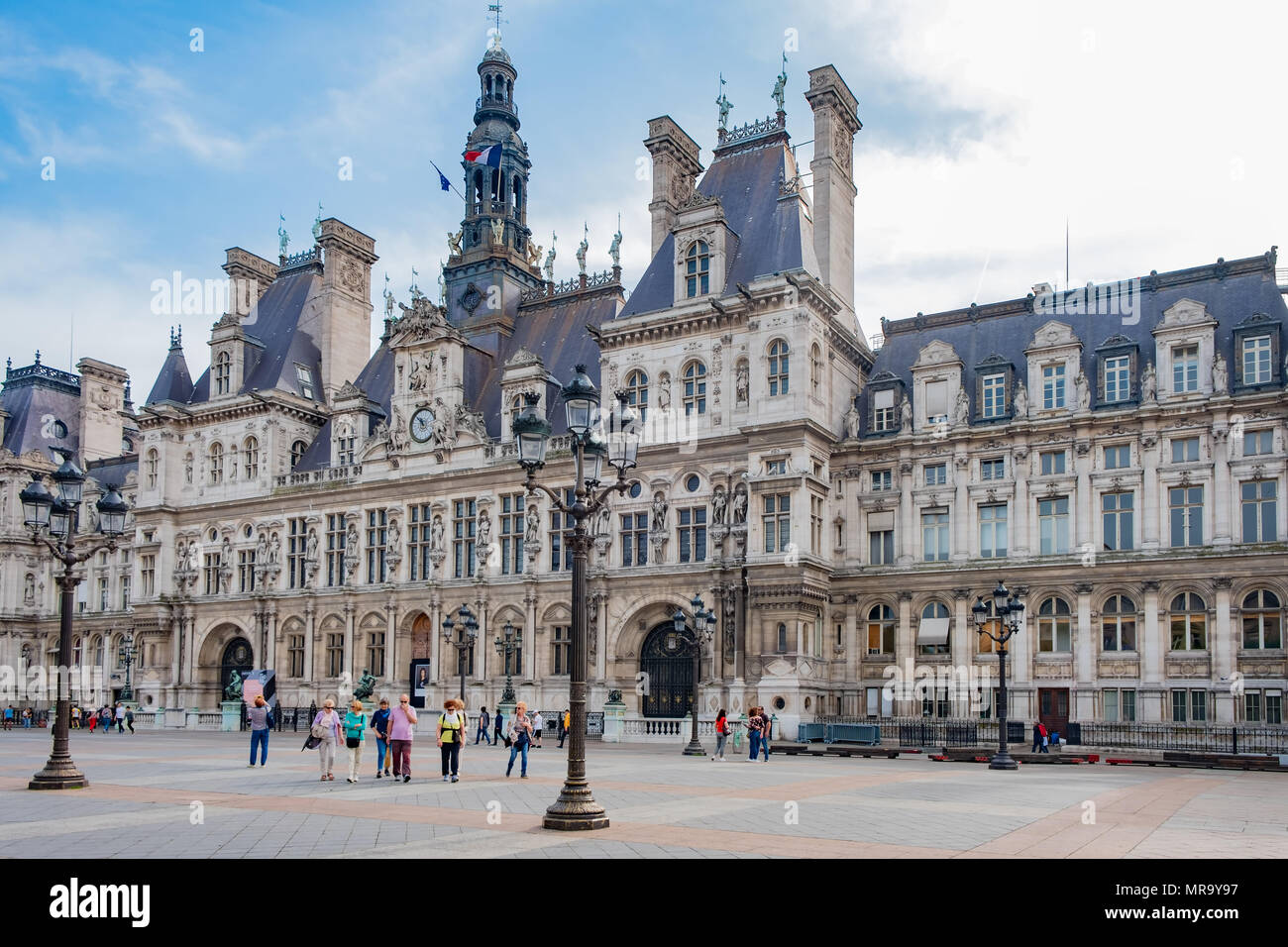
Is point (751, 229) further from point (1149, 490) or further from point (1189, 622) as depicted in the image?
point (1189, 622)

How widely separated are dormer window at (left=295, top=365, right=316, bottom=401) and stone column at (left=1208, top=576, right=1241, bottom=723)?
46.1m

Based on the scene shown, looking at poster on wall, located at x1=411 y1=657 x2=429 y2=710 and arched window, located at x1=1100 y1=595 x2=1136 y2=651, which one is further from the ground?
A: arched window, located at x1=1100 y1=595 x2=1136 y2=651

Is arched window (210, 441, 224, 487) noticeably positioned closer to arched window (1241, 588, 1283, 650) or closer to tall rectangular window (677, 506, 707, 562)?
tall rectangular window (677, 506, 707, 562)

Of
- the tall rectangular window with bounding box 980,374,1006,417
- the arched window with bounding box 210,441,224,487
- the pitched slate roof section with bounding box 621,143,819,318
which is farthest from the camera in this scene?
the arched window with bounding box 210,441,224,487

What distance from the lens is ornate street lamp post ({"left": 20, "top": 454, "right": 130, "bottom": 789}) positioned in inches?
864

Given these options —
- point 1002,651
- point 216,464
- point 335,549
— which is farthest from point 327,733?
point 216,464

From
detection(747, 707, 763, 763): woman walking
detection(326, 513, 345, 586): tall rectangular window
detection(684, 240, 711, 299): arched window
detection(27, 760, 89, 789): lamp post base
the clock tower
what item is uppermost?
the clock tower

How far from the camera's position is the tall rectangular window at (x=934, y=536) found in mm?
46969

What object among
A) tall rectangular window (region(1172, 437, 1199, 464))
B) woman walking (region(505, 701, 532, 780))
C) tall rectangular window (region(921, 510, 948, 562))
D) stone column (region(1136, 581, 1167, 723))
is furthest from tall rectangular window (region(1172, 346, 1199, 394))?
woman walking (region(505, 701, 532, 780))

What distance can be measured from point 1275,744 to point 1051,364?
1590cm

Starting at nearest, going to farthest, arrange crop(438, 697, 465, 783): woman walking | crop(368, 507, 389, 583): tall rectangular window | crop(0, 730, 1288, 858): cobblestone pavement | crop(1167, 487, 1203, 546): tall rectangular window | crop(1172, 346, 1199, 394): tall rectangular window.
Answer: crop(0, 730, 1288, 858): cobblestone pavement, crop(438, 697, 465, 783): woman walking, crop(1167, 487, 1203, 546): tall rectangular window, crop(1172, 346, 1199, 394): tall rectangular window, crop(368, 507, 389, 583): tall rectangular window

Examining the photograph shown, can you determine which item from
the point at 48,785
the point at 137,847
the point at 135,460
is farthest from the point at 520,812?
the point at 135,460

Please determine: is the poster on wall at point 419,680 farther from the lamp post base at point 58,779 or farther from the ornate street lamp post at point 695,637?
the lamp post base at point 58,779

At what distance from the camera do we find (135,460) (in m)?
77.8
